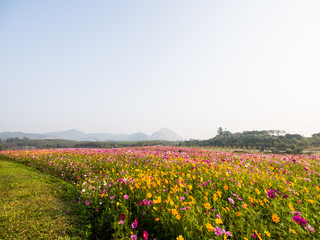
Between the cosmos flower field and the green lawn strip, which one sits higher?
the cosmos flower field

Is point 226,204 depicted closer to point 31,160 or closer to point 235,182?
point 235,182

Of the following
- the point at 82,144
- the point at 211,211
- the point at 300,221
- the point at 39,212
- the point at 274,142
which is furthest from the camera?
the point at 82,144

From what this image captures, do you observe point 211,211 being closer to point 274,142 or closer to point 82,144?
point 274,142

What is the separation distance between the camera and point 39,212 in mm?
3543

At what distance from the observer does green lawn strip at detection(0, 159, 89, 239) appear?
291 centimetres

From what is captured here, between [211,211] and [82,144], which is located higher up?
[211,211]

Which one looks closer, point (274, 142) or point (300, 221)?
point (300, 221)

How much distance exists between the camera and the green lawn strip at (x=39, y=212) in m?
2.91

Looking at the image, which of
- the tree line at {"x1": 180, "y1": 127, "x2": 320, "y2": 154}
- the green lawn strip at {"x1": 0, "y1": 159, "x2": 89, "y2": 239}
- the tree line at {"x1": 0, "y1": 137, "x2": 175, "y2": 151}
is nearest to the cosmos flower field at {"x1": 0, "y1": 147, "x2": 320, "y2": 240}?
the green lawn strip at {"x1": 0, "y1": 159, "x2": 89, "y2": 239}

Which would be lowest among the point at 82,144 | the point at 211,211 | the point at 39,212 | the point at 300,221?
the point at 82,144

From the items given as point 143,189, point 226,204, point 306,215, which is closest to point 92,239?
point 143,189

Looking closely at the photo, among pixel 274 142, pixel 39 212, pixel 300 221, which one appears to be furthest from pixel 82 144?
pixel 300 221

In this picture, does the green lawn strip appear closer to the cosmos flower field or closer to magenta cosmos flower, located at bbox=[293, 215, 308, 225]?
the cosmos flower field

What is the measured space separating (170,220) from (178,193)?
2.92 ft
